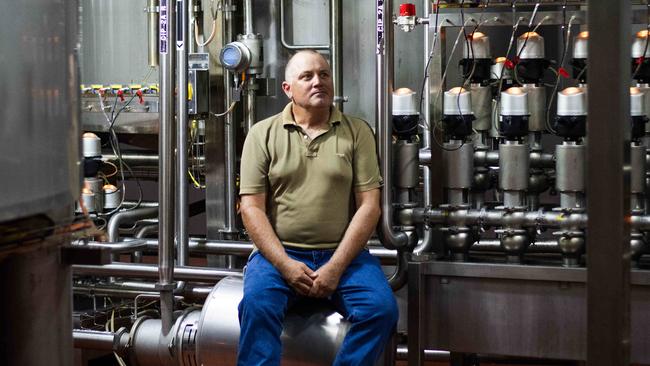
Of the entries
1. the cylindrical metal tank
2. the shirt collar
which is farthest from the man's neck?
the cylindrical metal tank

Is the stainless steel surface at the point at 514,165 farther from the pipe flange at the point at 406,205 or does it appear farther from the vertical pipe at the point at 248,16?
the vertical pipe at the point at 248,16

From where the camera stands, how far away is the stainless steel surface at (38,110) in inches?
69.7

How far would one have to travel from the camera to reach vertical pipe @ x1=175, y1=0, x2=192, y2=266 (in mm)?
4453

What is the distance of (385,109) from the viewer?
13.4 ft

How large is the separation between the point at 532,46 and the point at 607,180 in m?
2.10

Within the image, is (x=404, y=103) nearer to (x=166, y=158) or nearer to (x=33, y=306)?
(x=166, y=158)

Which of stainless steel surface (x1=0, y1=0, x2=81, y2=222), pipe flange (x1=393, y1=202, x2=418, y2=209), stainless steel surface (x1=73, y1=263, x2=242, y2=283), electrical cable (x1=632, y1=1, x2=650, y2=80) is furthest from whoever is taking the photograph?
stainless steel surface (x1=73, y1=263, x2=242, y2=283)

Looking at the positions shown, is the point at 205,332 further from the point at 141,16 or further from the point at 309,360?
the point at 141,16

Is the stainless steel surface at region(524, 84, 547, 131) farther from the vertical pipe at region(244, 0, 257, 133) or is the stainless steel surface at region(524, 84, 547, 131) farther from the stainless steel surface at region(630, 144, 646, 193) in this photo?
the vertical pipe at region(244, 0, 257, 133)

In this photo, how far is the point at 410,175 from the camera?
424 centimetres

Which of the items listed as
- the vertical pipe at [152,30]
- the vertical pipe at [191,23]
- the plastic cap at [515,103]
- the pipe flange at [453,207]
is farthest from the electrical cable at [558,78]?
the vertical pipe at [152,30]

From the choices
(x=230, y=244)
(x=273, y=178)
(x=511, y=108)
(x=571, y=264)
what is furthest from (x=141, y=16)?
(x=571, y=264)

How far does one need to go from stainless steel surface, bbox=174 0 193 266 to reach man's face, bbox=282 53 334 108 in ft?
1.82

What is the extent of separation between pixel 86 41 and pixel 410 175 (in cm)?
207
